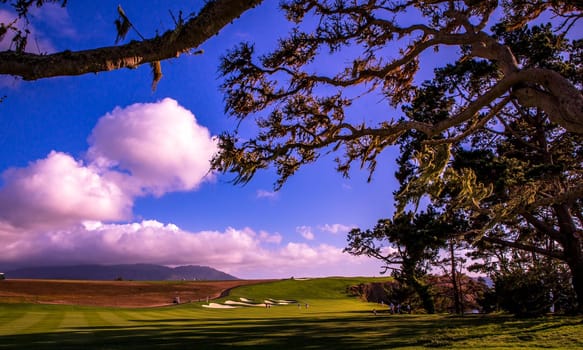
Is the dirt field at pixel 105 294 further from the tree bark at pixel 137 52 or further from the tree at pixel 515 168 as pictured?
the tree bark at pixel 137 52

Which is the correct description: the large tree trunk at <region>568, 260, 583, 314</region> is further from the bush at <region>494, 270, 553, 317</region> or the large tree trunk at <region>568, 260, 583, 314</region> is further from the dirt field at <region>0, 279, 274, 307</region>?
the dirt field at <region>0, 279, 274, 307</region>

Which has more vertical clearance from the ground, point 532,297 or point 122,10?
point 122,10

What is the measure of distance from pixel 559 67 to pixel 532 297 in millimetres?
11476

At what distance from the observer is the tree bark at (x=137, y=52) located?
4.28 metres

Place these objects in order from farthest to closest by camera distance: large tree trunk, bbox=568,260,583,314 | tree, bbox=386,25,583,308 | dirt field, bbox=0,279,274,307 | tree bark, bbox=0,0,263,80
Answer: dirt field, bbox=0,279,274,307 < large tree trunk, bbox=568,260,583,314 < tree, bbox=386,25,583,308 < tree bark, bbox=0,0,263,80

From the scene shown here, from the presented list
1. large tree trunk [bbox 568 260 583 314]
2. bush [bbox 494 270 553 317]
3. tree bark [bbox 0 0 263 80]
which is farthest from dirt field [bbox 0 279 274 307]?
tree bark [bbox 0 0 263 80]

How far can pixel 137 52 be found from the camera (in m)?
4.48

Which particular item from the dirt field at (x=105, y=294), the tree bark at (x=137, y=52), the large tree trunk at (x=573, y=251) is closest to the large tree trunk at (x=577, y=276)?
the large tree trunk at (x=573, y=251)

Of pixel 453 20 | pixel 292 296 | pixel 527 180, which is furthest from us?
pixel 292 296

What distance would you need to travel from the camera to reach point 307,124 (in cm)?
1268

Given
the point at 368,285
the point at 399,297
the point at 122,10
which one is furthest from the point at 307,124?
the point at 368,285

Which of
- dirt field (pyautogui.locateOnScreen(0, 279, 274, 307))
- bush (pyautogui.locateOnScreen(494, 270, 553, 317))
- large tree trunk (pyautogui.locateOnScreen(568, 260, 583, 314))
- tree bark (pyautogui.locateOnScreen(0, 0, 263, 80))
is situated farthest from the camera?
dirt field (pyautogui.locateOnScreen(0, 279, 274, 307))

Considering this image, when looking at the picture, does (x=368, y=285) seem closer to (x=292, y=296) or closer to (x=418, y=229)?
(x=292, y=296)

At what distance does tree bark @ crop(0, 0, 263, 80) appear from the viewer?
428 cm
